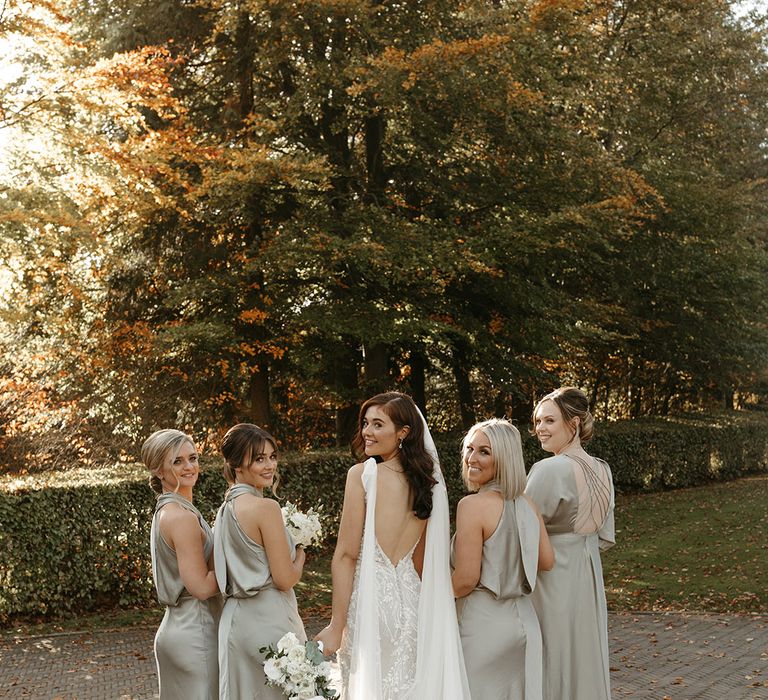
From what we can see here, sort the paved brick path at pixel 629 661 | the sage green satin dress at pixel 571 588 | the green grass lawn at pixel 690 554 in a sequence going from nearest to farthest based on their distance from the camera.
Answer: the sage green satin dress at pixel 571 588 → the paved brick path at pixel 629 661 → the green grass lawn at pixel 690 554

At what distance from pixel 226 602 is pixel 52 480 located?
8376mm

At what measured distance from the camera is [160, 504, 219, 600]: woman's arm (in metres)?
4.79

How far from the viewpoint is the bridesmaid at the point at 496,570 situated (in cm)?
493

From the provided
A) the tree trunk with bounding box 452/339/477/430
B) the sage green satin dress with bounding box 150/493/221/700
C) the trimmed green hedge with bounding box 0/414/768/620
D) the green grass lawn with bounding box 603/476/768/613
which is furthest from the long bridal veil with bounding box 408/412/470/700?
the tree trunk with bounding box 452/339/477/430

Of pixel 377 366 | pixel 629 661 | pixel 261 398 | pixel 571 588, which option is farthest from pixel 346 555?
pixel 377 366

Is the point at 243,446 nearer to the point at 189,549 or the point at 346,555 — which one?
the point at 189,549

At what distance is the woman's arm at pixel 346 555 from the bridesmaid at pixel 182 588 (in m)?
0.58

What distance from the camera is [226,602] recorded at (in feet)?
15.9

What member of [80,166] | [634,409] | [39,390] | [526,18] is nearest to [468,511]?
[80,166]

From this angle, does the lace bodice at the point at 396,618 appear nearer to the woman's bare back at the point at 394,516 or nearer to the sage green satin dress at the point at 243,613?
the woman's bare back at the point at 394,516

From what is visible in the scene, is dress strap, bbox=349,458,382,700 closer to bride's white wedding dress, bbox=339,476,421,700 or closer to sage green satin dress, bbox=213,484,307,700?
bride's white wedding dress, bbox=339,476,421,700

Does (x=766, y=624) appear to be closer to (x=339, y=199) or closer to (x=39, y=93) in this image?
(x=339, y=199)

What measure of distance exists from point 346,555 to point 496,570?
76 cm

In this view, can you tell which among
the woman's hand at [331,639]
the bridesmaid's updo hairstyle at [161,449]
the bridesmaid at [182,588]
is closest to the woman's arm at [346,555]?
the woman's hand at [331,639]
